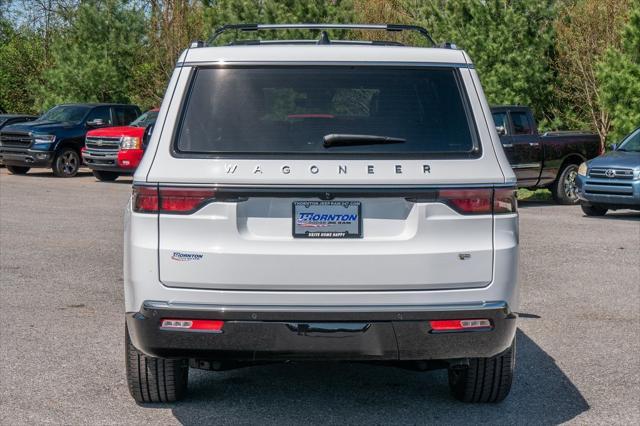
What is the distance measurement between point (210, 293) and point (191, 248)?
0.75 ft

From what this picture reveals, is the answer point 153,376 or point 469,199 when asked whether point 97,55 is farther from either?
point 469,199

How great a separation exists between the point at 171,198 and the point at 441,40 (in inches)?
1034

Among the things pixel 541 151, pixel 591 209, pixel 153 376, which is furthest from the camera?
pixel 541 151

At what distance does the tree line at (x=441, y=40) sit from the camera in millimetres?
27766

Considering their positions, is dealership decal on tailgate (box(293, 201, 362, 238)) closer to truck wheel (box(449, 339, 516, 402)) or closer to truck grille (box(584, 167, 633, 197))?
truck wheel (box(449, 339, 516, 402))

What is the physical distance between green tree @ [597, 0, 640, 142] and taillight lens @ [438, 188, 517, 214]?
20.8m

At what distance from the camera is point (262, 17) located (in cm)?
3453

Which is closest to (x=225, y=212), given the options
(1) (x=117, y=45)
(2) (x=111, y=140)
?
(2) (x=111, y=140)

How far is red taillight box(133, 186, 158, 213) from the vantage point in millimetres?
5176

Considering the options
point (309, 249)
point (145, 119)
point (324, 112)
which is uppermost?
point (324, 112)

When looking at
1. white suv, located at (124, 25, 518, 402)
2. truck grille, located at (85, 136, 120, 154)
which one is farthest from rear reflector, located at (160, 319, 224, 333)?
truck grille, located at (85, 136, 120, 154)

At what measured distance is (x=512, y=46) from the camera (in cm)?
2820

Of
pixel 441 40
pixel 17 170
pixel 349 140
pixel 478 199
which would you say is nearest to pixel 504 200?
pixel 478 199

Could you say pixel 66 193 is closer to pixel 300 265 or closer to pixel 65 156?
pixel 65 156
